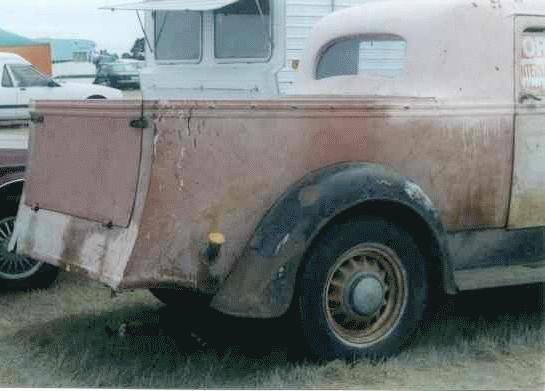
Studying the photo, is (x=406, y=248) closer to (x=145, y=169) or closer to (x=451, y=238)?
(x=451, y=238)

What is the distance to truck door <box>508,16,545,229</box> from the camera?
4.74 meters

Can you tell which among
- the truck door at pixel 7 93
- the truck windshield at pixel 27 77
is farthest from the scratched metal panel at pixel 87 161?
the truck windshield at pixel 27 77

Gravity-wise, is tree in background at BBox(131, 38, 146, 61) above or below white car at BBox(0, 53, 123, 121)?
above

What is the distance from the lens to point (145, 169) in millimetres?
3926

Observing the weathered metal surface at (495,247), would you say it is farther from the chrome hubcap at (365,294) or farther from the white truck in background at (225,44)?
the white truck in background at (225,44)

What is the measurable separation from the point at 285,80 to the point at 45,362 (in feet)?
18.8

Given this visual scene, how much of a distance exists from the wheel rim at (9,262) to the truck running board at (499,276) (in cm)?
274

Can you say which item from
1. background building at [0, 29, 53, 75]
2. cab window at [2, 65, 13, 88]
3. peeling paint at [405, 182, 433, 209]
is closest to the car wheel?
peeling paint at [405, 182, 433, 209]

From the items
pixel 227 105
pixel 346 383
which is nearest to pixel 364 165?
pixel 227 105

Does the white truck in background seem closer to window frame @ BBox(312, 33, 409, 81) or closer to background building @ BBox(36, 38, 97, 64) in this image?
window frame @ BBox(312, 33, 409, 81)

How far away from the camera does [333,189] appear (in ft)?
13.5

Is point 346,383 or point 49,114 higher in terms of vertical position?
point 49,114

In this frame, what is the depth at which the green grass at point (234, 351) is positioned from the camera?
421 cm

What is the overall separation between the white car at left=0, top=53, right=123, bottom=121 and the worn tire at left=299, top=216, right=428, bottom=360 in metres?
12.3
